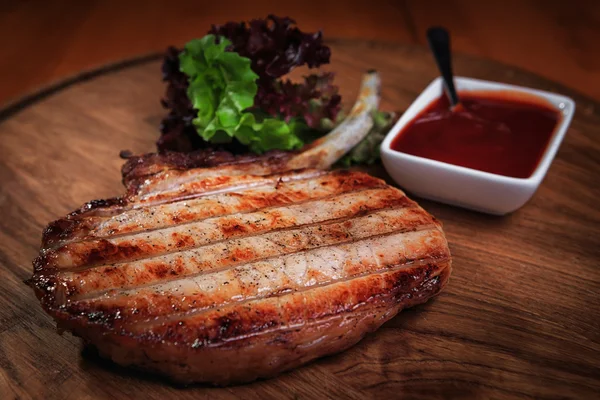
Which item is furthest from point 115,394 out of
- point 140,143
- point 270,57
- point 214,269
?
point 270,57

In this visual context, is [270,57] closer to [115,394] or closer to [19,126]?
[19,126]

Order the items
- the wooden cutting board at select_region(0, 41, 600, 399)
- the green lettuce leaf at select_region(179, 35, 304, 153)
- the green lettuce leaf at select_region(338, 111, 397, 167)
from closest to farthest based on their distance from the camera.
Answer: the wooden cutting board at select_region(0, 41, 600, 399), the green lettuce leaf at select_region(179, 35, 304, 153), the green lettuce leaf at select_region(338, 111, 397, 167)

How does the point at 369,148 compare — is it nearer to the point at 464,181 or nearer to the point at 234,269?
the point at 464,181

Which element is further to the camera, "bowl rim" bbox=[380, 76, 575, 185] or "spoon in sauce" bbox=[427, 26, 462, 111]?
"spoon in sauce" bbox=[427, 26, 462, 111]

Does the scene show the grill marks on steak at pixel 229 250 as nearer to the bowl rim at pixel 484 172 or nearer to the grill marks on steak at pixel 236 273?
the grill marks on steak at pixel 236 273

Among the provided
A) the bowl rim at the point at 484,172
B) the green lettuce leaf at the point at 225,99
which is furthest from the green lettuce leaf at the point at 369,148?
the green lettuce leaf at the point at 225,99

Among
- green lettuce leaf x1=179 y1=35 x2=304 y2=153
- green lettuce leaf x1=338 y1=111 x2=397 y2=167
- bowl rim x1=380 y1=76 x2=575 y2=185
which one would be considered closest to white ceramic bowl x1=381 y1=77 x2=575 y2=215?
bowl rim x1=380 y1=76 x2=575 y2=185

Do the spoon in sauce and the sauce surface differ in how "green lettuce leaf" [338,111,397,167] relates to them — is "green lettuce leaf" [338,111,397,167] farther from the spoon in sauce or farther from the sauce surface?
the spoon in sauce
